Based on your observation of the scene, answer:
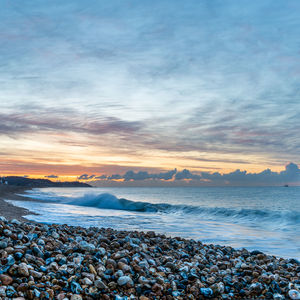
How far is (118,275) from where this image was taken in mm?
4277

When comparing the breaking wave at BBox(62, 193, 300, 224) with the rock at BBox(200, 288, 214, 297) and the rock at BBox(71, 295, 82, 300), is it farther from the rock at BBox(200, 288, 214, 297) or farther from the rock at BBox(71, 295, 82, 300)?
the rock at BBox(71, 295, 82, 300)

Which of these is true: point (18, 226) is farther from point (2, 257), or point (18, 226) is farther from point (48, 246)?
point (2, 257)

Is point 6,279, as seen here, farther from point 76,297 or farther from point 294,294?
point 294,294

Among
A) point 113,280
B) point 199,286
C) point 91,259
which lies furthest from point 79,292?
point 199,286

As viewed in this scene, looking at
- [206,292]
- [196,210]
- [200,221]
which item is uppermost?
[206,292]

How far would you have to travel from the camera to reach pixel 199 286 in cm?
434

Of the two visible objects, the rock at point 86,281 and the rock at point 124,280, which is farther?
the rock at point 124,280

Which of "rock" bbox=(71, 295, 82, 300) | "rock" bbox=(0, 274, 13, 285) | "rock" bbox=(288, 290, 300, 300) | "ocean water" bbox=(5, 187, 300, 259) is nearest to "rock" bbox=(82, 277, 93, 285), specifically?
"rock" bbox=(71, 295, 82, 300)

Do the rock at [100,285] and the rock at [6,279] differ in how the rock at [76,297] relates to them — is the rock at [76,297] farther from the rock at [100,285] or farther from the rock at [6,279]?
the rock at [6,279]

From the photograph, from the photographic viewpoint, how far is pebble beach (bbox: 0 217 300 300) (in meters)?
3.79

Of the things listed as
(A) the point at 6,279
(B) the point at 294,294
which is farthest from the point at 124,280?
(B) the point at 294,294

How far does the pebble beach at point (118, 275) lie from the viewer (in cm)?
379

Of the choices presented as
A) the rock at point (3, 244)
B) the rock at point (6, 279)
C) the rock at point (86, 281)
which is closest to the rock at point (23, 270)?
the rock at point (6, 279)

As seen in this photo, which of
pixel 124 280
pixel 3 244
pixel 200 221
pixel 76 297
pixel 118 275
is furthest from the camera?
pixel 200 221
